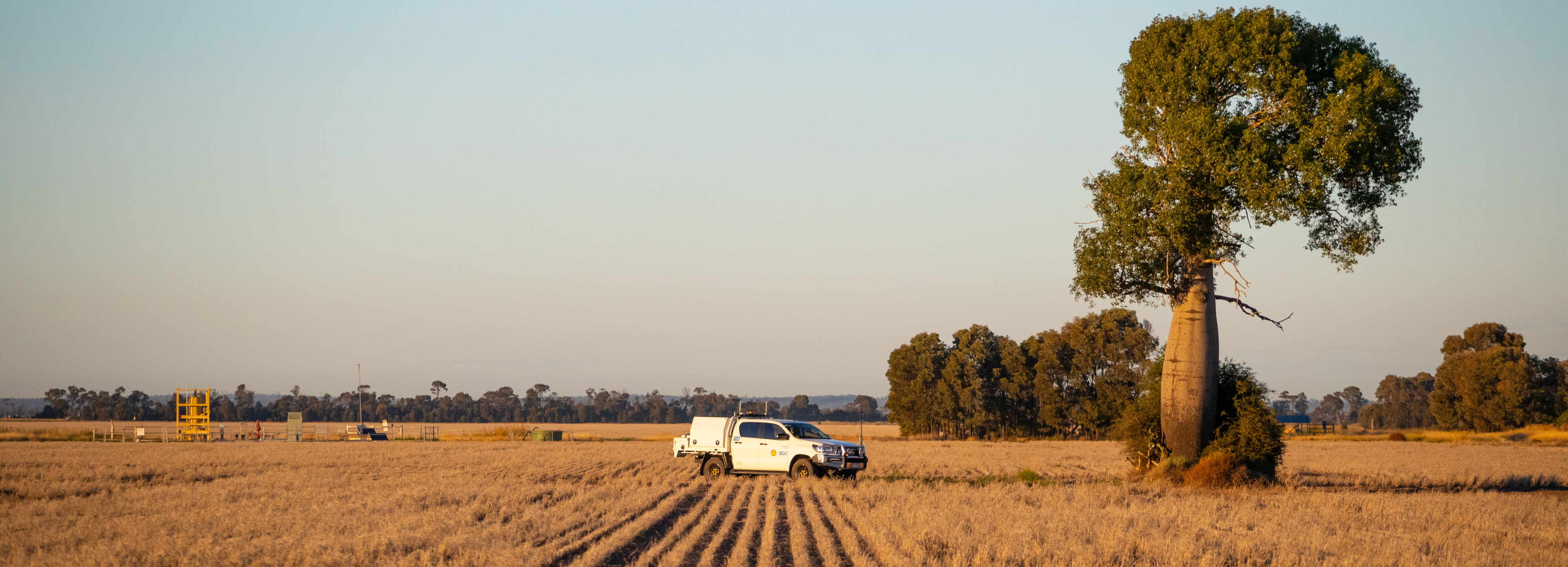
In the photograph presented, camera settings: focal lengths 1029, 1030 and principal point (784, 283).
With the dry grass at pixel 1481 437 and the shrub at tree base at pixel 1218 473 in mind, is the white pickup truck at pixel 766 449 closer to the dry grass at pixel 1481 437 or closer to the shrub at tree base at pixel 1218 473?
the shrub at tree base at pixel 1218 473

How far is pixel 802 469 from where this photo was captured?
1043 inches

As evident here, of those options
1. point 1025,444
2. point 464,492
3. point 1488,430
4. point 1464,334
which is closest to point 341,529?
point 464,492

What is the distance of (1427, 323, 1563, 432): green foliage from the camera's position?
84062 millimetres

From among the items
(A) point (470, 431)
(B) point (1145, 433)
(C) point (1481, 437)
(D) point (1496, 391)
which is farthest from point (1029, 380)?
(A) point (470, 431)

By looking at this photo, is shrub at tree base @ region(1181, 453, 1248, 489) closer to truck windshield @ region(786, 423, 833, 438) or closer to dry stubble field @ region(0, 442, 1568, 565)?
dry stubble field @ region(0, 442, 1568, 565)

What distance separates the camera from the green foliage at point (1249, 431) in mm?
23953

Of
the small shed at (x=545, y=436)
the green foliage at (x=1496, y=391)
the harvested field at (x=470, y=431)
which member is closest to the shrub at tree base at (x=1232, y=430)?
the harvested field at (x=470, y=431)

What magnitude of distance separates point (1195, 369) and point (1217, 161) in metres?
Result: 5.01

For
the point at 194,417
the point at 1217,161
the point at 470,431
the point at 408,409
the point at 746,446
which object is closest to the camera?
the point at 1217,161

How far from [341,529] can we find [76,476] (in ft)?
58.0

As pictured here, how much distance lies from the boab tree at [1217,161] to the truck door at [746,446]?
30.0 ft

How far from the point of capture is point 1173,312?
2469 cm

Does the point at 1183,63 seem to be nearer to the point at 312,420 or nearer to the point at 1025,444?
the point at 1025,444

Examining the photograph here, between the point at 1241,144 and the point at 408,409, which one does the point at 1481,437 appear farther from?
the point at 408,409
